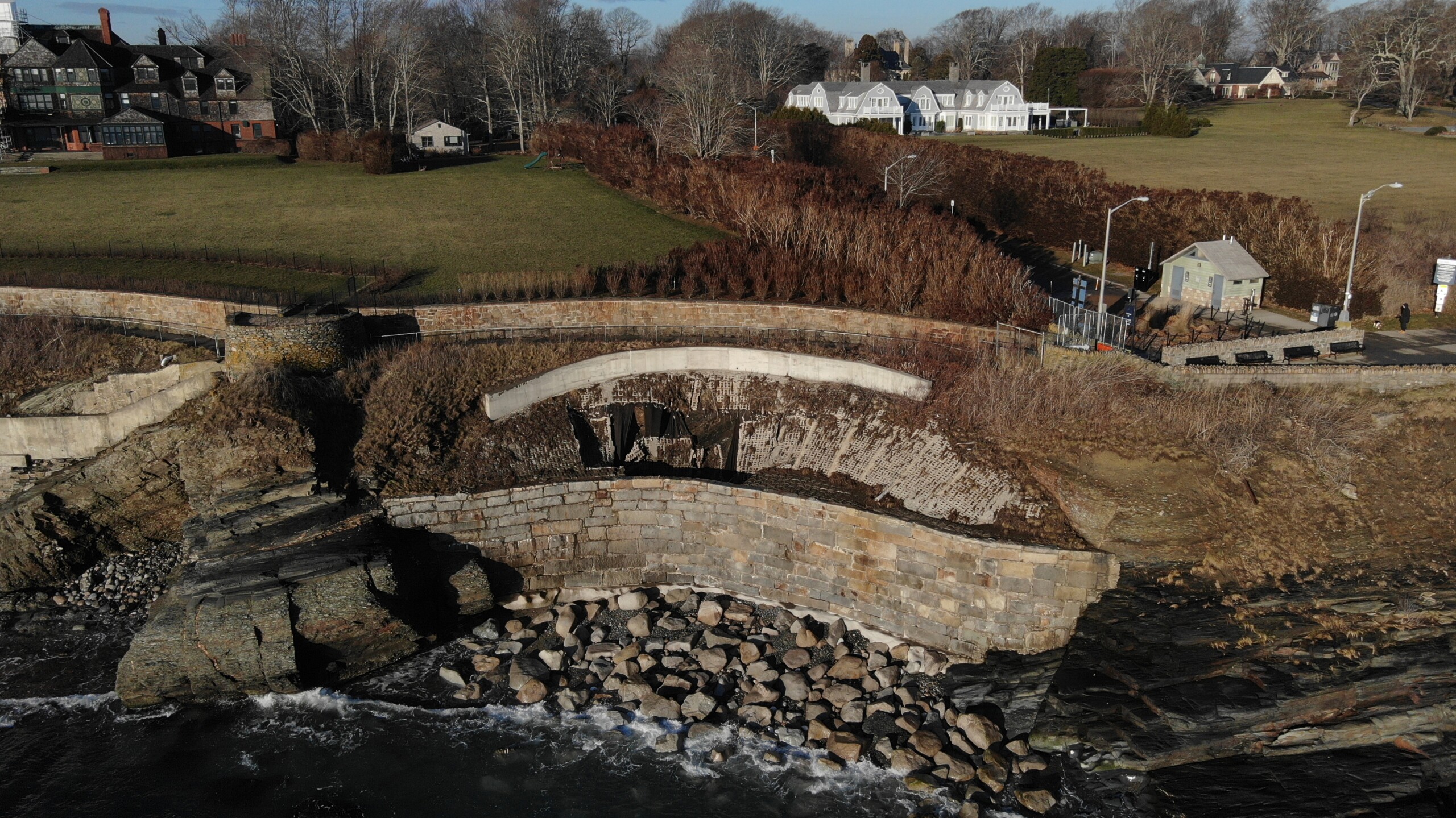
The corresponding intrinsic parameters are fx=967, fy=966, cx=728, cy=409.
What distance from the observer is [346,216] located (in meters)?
37.0

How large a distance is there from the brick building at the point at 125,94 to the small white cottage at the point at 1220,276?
48038 mm

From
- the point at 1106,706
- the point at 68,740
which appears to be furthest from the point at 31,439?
the point at 1106,706

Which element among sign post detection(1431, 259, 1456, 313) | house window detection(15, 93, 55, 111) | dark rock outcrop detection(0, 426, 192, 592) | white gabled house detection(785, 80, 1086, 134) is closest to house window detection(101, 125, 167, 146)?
house window detection(15, 93, 55, 111)

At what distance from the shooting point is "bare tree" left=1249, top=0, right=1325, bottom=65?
9994 centimetres

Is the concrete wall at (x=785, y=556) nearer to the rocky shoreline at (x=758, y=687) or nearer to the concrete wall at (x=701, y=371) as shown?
the rocky shoreline at (x=758, y=687)

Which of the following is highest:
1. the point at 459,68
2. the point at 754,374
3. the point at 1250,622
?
the point at 459,68

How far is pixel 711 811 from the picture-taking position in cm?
1386

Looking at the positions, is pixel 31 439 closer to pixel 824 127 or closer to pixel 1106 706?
pixel 1106 706

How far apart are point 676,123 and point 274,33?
24.7 metres

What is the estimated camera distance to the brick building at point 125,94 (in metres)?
51.5

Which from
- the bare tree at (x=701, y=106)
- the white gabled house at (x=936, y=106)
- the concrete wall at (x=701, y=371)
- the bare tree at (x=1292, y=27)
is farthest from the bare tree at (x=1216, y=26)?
the concrete wall at (x=701, y=371)

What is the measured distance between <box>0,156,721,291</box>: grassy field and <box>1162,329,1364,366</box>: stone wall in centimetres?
1641

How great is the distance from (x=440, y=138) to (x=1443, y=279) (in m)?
47.0

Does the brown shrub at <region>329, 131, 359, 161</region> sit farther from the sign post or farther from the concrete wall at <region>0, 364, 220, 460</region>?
the sign post
